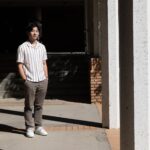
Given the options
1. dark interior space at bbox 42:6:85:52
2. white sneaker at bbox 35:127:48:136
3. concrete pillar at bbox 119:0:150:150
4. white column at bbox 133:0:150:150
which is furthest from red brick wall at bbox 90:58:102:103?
dark interior space at bbox 42:6:85:52

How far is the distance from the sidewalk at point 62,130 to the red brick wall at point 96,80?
0.30 metres

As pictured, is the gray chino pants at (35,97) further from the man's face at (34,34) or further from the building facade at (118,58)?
the building facade at (118,58)

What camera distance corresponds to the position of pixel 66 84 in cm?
1438

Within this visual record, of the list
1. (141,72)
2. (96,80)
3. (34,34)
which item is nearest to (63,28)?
(96,80)

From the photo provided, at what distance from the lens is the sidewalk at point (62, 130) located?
335 inches

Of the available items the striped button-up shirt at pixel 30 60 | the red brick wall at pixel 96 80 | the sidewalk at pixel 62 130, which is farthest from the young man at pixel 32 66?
the red brick wall at pixel 96 80

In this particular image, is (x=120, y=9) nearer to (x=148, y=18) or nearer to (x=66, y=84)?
(x=148, y=18)

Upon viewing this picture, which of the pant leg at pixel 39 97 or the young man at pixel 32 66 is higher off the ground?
the young man at pixel 32 66

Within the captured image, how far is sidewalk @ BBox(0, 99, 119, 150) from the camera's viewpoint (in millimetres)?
8508

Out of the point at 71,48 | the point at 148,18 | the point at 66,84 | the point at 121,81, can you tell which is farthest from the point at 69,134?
the point at 71,48

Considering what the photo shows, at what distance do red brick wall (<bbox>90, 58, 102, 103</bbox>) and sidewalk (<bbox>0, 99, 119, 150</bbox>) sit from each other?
1.00 feet

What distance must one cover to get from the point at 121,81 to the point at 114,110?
139 inches

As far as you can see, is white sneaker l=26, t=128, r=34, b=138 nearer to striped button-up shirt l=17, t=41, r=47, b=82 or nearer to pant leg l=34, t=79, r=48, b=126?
A: pant leg l=34, t=79, r=48, b=126

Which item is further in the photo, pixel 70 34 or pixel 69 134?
pixel 70 34
